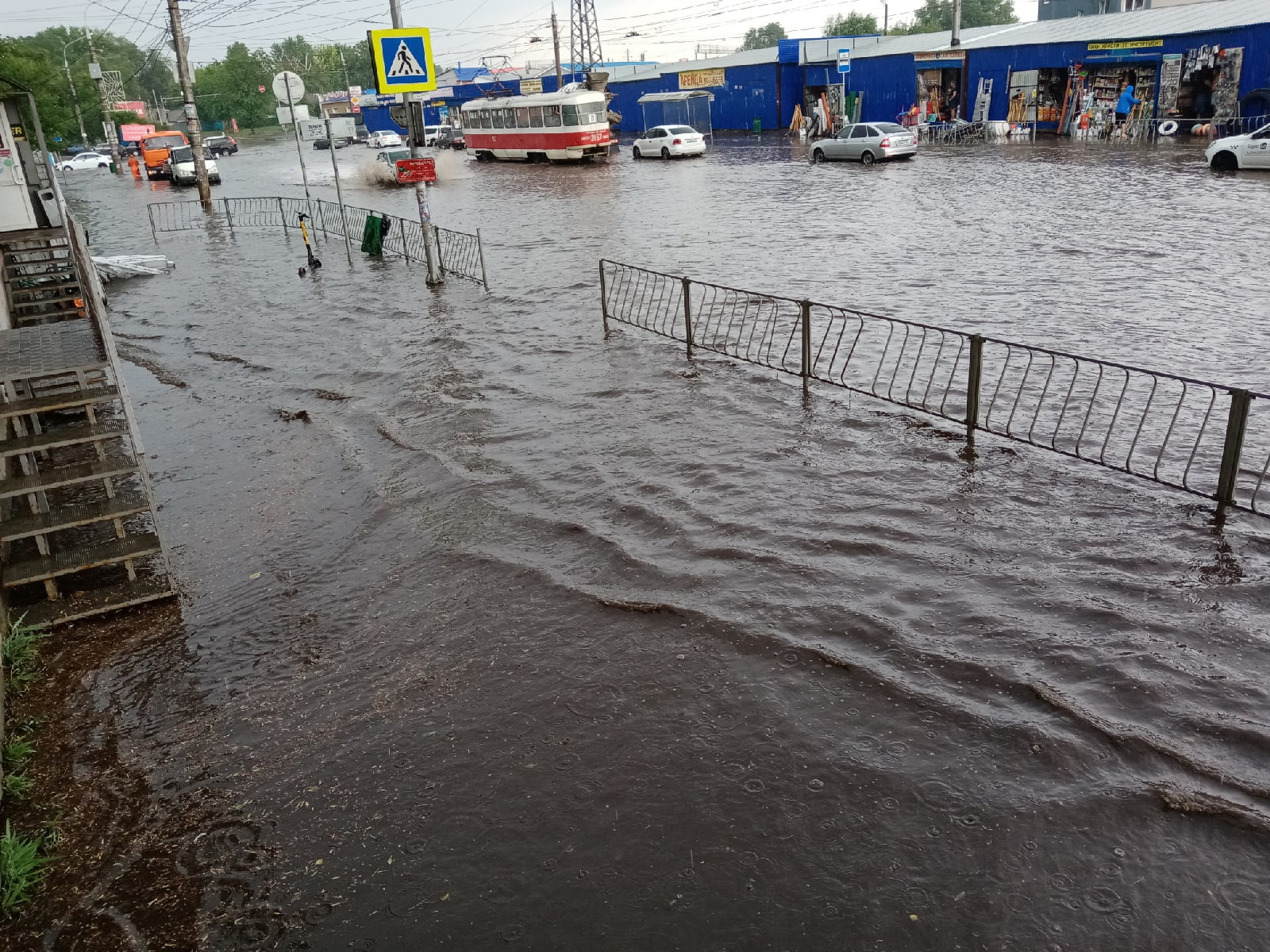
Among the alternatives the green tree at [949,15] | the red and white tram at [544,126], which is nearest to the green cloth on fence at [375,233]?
the red and white tram at [544,126]

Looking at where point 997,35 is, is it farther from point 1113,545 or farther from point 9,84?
point 1113,545

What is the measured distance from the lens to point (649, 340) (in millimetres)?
12844

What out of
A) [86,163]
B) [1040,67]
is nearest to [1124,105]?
[1040,67]

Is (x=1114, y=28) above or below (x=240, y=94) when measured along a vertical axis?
below

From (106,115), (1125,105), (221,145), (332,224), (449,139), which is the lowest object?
(332,224)

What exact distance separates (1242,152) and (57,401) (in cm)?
2767

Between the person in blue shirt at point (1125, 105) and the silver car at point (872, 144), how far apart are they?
824 centimetres

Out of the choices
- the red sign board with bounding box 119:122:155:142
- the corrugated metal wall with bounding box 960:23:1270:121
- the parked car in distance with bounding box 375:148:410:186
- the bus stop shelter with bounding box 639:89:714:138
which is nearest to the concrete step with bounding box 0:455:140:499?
the corrugated metal wall with bounding box 960:23:1270:121

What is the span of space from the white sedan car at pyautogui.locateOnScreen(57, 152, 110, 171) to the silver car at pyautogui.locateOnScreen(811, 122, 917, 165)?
183ft

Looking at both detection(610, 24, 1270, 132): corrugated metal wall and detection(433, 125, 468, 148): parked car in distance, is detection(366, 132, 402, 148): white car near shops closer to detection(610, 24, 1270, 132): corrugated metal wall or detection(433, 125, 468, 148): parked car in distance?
detection(433, 125, 468, 148): parked car in distance

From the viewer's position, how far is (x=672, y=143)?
4375 centimetres

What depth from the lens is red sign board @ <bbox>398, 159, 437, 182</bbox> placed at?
15391 millimetres

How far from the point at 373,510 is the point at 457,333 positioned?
6.36 metres

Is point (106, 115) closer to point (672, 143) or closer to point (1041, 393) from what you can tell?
point (672, 143)
